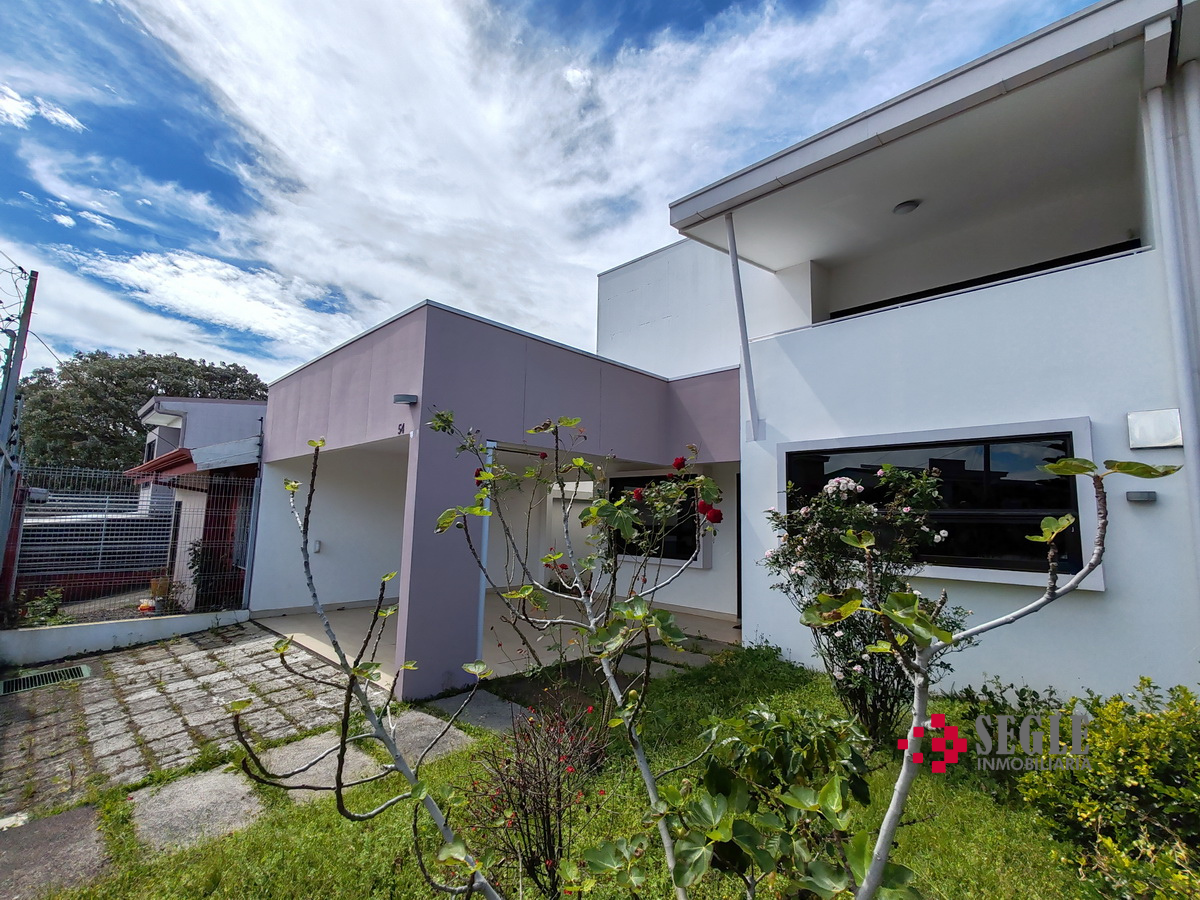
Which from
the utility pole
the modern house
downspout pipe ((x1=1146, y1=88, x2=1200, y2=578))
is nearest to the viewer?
downspout pipe ((x1=1146, y1=88, x2=1200, y2=578))

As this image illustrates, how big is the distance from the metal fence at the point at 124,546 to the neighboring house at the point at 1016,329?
965 cm

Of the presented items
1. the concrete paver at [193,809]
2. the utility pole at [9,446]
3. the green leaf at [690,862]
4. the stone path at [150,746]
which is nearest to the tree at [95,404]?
the utility pole at [9,446]

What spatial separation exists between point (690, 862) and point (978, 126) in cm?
725

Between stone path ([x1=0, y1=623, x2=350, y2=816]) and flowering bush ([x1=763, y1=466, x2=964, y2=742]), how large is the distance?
201 inches

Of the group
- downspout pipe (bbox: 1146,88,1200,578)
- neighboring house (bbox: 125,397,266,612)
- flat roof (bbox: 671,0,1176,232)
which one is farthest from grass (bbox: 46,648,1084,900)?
neighboring house (bbox: 125,397,266,612)

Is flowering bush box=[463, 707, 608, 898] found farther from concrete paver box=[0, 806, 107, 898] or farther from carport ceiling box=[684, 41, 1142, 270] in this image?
carport ceiling box=[684, 41, 1142, 270]

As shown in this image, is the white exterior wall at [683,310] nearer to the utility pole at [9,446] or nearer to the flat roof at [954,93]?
the flat roof at [954,93]

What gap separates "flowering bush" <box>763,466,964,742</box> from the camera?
4.21 m

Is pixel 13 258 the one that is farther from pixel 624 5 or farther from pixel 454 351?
pixel 624 5

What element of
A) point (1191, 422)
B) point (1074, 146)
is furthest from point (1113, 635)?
point (1074, 146)

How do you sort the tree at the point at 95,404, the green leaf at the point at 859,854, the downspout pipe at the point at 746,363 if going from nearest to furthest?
the green leaf at the point at 859,854 < the downspout pipe at the point at 746,363 < the tree at the point at 95,404

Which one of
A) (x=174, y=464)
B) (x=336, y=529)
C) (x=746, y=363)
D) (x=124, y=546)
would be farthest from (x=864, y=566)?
(x=174, y=464)

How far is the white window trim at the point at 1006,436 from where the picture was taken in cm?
490

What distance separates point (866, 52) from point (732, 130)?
5.85ft
